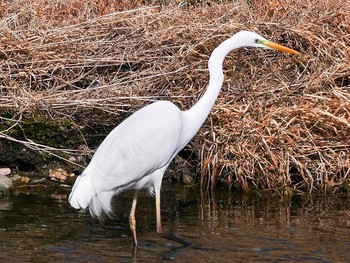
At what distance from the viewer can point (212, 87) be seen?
5266 millimetres

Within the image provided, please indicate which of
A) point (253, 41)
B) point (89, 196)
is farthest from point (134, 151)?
point (253, 41)

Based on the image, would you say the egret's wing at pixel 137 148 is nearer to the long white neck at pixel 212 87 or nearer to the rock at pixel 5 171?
the long white neck at pixel 212 87

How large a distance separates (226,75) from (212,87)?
2.18 metres

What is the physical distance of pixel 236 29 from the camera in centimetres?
760

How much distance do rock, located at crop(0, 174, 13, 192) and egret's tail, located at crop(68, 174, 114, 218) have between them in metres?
1.27

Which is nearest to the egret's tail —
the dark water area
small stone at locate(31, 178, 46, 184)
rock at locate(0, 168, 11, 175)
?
the dark water area

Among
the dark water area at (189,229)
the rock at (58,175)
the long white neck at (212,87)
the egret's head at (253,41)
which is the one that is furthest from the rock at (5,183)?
the egret's head at (253,41)

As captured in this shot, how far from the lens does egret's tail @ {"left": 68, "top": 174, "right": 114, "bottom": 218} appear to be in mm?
4945

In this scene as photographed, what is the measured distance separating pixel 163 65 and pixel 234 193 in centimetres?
153

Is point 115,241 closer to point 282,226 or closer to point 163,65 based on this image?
point 282,226

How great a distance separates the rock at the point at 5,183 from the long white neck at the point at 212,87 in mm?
1730

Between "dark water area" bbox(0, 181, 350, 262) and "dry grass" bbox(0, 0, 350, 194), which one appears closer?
"dark water area" bbox(0, 181, 350, 262)

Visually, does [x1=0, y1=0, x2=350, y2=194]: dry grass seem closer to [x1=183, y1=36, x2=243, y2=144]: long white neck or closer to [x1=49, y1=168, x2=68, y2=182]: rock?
[x1=49, y1=168, x2=68, y2=182]: rock

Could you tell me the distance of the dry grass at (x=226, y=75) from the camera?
6.46 metres
